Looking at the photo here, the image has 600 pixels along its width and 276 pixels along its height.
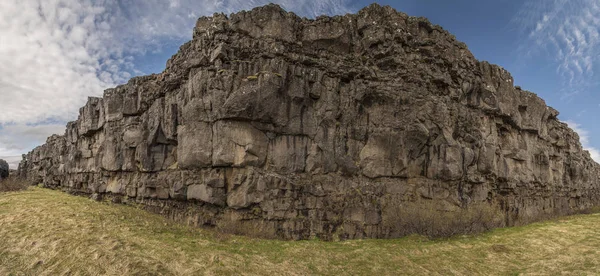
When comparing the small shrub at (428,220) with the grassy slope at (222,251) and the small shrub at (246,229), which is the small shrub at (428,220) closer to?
the grassy slope at (222,251)

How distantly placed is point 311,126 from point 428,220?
9.46 meters

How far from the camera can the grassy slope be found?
13.6 meters

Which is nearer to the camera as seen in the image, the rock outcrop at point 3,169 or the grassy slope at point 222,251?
the grassy slope at point 222,251

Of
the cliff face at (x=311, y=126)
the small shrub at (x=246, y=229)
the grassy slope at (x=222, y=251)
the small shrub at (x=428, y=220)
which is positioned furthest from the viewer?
the cliff face at (x=311, y=126)

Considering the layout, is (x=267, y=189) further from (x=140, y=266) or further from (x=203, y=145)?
(x=140, y=266)

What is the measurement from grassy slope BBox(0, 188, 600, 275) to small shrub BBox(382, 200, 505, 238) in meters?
0.92

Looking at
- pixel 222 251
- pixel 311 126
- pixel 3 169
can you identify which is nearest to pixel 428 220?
pixel 311 126

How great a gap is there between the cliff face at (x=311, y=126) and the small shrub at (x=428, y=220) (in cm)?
44

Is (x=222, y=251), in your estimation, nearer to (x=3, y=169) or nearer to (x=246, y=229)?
(x=246, y=229)

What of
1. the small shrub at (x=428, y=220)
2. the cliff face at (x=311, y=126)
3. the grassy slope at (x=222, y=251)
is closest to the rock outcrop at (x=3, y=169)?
the cliff face at (x=311, y=126)

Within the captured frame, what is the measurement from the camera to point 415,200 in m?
22.1

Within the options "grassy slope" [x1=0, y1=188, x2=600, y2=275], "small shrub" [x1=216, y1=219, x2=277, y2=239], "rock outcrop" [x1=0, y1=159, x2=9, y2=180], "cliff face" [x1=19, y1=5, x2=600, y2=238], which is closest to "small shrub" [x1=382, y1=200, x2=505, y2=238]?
"cliff face" [x1=19, y1=5, x2=600, y2=238]

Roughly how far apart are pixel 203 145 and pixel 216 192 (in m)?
3.18

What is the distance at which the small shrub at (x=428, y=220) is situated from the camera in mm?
20344
